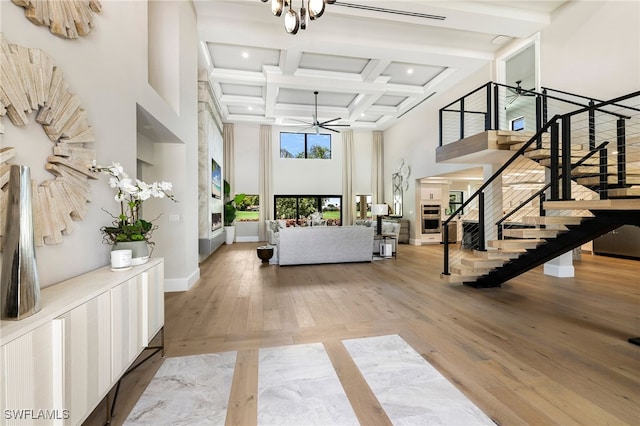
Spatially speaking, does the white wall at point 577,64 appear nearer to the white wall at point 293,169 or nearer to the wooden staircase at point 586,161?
the wooden staircase at point 586,161

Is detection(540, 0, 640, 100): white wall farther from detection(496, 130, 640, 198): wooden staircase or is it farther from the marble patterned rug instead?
the marble patterned rug

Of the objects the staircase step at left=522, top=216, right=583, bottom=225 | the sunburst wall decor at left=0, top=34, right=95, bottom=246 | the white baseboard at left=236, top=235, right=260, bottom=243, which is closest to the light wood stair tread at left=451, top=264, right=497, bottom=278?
the staircase step at left=522, top=216, right=583, bottom=225

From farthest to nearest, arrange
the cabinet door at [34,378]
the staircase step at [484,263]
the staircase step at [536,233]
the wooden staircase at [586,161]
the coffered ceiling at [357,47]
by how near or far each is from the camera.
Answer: the coffered ceiling at [357,47], the staircase step at [484,263], the staircase step at [536,233], the wooden staircase at [586,161], the cabinet door at [34,378]

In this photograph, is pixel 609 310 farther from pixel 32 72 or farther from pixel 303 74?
pixel 303 74

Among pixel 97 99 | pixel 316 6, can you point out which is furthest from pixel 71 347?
pixel 316 6

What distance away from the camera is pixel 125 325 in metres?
1.79

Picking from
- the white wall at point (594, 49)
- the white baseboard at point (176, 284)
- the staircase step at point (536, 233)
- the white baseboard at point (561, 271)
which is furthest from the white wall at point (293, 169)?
the staircase step at point (536, 233)

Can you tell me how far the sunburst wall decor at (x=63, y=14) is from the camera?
155 cm

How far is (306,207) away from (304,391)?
33.1 ft

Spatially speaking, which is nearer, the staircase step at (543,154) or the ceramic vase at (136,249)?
the ceramic vase at (136,249)

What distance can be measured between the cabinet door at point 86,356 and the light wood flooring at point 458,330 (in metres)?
0.45

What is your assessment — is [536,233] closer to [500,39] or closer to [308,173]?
[500,39]

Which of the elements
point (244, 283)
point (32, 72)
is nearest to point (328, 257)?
point (244, 283)

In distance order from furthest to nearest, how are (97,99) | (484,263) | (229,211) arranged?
(229,211)
(484,263)
(97,99)
